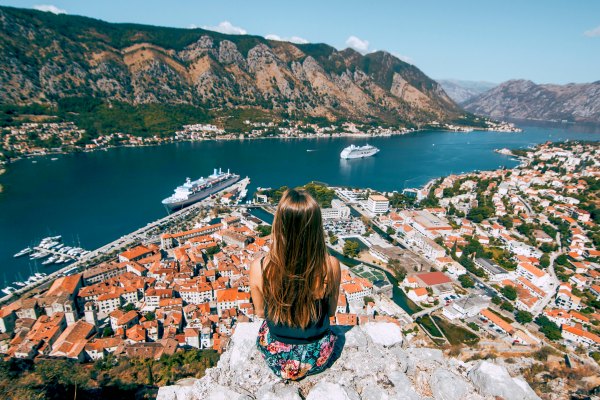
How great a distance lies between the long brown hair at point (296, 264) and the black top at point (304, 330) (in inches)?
1.2

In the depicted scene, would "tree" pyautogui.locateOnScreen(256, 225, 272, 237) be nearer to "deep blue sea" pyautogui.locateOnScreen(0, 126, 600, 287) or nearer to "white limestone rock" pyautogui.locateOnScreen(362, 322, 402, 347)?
"deep blue sea" pyautogui.locateOnScreen(0, 126, 600, 287)

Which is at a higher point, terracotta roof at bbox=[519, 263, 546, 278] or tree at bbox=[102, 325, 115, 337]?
terracotta roof at bbox=[519, 263, 546, 278]

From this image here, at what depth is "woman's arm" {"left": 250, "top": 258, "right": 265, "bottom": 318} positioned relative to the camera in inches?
72.4

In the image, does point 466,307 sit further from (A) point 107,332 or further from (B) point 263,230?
(A) point 107,332

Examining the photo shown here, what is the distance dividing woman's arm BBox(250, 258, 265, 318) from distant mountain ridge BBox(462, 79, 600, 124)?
137318mm

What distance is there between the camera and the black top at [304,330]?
72.6 inches

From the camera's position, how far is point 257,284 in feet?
6.15

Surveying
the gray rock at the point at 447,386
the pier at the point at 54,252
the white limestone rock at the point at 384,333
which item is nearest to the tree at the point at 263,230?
the pier at the point at 54,252

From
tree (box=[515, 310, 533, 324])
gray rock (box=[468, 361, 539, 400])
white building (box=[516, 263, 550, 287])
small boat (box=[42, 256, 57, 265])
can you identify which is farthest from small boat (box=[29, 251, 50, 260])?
white building (box=[516, 263, 550, 287])

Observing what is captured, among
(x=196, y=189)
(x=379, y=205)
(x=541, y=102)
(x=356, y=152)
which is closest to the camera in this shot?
(x=379, y=205)

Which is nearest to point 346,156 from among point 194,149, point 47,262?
point 194,149

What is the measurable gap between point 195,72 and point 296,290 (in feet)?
259

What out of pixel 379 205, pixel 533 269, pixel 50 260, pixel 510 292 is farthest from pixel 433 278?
pixel 50 260

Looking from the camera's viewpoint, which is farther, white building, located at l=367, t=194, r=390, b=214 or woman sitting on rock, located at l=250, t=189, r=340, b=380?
white building, located at l=367, t=194, r=390, b=214
